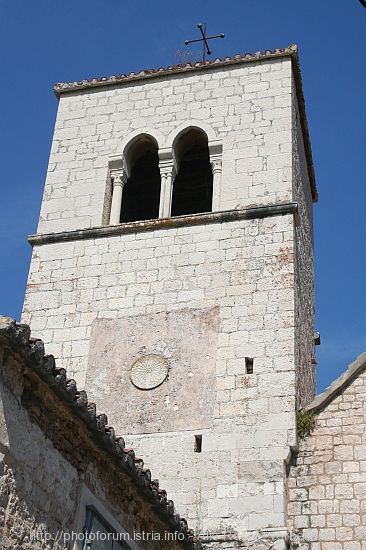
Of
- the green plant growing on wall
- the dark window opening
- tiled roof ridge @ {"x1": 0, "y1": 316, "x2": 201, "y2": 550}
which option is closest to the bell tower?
the green plant growing on wall

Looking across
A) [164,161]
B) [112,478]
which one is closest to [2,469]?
[112,478]

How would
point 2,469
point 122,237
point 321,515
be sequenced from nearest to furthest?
point 2,469, point 321,515, point 122,237

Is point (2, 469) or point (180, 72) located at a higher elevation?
point (180, 72)

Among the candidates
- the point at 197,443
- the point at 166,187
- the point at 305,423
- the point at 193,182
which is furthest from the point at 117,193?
the point at 305,423

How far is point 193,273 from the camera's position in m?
12.2

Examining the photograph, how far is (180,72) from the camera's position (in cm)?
1452

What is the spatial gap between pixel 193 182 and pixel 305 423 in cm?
527

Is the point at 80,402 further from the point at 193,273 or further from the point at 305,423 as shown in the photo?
the point at 193,273

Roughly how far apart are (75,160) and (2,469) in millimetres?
8474

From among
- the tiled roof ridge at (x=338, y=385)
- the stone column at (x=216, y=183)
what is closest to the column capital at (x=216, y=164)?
the stone column at (x=216, y=183)

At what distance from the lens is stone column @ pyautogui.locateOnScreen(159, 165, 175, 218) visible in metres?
13.2

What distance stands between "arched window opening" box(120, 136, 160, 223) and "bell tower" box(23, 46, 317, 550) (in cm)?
3

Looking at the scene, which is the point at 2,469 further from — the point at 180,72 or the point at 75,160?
the point at 180,72

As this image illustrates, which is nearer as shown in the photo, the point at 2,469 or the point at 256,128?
the point at 2,469
